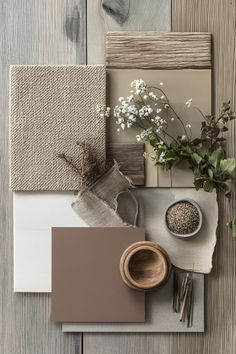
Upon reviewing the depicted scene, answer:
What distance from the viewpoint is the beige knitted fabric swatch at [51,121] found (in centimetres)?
99

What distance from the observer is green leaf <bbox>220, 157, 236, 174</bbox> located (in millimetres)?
938

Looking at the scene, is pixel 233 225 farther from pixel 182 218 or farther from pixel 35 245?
pixel 35 245

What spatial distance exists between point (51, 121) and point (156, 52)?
0.79ft

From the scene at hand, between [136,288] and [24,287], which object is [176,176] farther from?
[24,287]

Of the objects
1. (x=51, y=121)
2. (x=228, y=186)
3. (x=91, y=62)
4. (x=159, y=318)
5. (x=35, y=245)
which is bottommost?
(x=159, y=318)

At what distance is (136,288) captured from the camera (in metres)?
0.95

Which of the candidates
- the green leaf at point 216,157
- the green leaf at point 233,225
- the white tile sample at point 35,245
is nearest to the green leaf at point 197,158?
the green leaf at point 216,157

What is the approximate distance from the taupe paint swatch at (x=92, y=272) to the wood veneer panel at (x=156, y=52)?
32cm

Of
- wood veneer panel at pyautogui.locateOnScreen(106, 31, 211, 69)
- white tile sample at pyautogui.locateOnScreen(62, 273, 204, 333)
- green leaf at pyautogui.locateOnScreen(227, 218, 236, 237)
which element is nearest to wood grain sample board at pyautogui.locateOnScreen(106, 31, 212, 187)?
wood veneer panel at pyautogui.locateOnScreen(106, 31, 211, 69)

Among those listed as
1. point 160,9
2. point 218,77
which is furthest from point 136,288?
point 160,9

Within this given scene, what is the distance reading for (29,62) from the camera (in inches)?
40.2

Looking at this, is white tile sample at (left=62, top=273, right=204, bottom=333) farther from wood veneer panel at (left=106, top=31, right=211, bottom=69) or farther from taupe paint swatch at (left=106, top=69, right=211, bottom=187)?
wood veneer panel at (left=106, top=31, right=211, bottom=69)

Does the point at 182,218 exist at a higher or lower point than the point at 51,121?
lower

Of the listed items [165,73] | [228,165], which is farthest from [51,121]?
[228,165]
